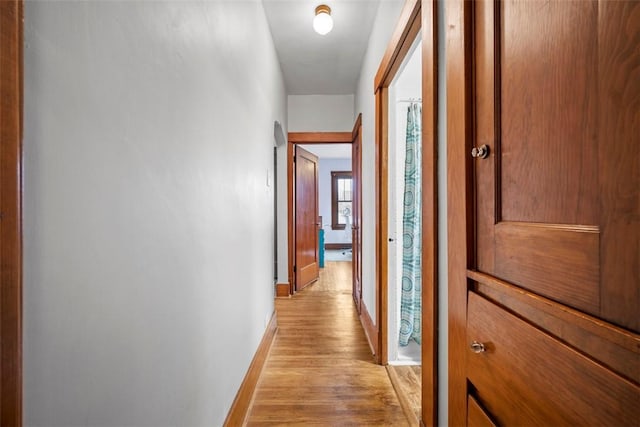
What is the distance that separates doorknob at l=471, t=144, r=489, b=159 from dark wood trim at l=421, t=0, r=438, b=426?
0.30 meters

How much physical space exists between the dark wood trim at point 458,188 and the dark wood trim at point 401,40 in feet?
1.44

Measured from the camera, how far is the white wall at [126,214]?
48 centimetres

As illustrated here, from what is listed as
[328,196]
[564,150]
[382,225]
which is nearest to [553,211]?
[564,150]

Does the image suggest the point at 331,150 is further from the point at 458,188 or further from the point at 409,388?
the point at 458,188

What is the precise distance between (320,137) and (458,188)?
10.4 ft

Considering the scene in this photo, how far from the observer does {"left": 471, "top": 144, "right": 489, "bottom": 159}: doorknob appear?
31.9 inches

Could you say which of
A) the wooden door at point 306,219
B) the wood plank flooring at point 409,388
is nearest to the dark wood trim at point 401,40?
the wood plank flooring at point 409,388

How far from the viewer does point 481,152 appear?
2.71 ft

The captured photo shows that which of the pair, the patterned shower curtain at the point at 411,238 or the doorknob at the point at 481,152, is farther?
the patterned shower curtain at the point at 411,238

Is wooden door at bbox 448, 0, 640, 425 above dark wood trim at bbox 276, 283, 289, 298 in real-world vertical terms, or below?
above

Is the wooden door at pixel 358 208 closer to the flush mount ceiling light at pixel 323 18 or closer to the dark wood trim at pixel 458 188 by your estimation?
the flush mount ceiling light at pixel 323 18

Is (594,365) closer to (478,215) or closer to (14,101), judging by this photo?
(478,215)

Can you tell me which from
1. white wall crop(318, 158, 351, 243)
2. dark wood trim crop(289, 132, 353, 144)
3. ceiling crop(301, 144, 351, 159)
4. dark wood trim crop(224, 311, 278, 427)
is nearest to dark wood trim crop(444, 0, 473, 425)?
dark wood trim crop(224, 311, 278, 427)

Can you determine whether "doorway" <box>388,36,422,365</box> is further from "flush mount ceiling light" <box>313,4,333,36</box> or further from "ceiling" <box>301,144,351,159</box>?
"ceiling" <box>301,144,351,159</box>
